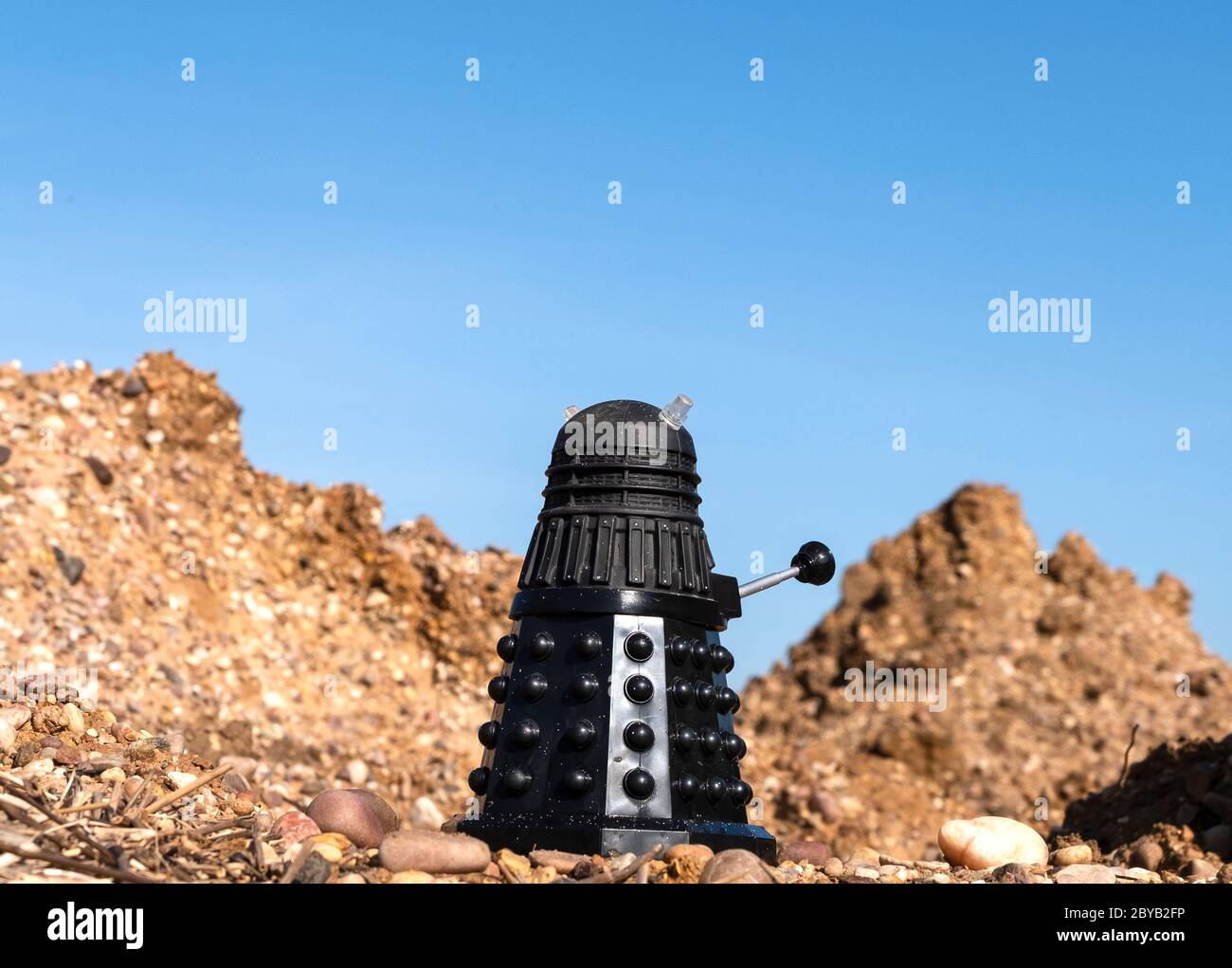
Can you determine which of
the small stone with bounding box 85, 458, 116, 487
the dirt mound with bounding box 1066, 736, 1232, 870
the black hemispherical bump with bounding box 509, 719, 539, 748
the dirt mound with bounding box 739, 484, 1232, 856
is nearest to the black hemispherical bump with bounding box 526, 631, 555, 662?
the black hemispherical bump with bounding box 509, 719, 539, 748

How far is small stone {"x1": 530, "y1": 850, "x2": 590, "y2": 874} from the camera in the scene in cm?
454

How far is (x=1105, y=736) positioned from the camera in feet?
62.2

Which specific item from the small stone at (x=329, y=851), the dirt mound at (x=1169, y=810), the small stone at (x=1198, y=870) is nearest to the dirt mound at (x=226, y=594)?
the dirt mound at (x=1169, y=810)

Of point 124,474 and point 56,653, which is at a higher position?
point 124,474

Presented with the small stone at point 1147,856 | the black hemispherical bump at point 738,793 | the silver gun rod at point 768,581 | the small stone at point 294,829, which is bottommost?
the small stone at point 1147,856

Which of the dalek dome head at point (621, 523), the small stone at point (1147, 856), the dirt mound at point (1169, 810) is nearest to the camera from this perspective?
the dalek dome head at point (621, 523)

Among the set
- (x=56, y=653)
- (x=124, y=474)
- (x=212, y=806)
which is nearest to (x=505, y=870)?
(x=212, y=806)

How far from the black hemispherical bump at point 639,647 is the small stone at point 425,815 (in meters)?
9.01

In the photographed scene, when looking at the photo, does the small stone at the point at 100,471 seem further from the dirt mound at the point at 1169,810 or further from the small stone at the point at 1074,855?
the small stone at the point at 1074,855

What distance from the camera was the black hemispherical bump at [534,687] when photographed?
508 cm

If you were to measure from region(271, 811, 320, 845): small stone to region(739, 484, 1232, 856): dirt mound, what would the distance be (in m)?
11.2
